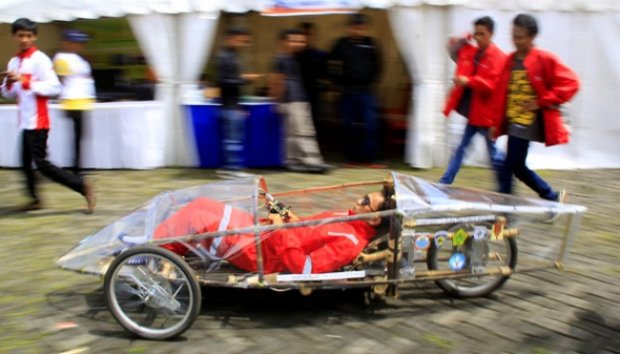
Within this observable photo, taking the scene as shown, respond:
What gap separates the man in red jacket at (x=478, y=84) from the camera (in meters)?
5.91

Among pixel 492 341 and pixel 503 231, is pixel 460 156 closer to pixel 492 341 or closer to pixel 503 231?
pixel 503 231

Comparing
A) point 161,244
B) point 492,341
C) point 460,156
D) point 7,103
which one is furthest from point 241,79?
point 492,341

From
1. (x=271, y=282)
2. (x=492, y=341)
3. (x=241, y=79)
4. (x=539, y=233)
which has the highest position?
(x=241, y=79)

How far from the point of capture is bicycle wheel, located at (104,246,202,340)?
12.3 ft

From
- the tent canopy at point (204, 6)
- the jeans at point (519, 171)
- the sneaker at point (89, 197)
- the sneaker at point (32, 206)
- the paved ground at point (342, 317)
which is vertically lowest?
the paved ground at point (342, 317)

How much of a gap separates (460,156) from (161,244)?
3.30m

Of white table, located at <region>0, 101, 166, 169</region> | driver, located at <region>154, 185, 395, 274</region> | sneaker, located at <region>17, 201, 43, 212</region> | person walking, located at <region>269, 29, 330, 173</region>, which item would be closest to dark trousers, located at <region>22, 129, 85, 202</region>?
sneaker, located at <region>17, 201, 43, 212</region>

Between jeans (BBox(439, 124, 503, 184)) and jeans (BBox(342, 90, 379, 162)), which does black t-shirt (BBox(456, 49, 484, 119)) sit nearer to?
jeans (BBox(439, 124, 503, 184))

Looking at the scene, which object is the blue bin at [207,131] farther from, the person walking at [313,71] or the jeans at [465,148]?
the jeans at [465,148]

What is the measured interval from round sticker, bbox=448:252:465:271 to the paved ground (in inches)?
13.1

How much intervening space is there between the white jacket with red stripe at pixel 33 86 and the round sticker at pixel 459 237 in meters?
3.79

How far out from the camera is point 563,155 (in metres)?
8.15

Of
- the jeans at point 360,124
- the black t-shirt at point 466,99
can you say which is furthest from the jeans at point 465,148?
the jeans at point 360,124

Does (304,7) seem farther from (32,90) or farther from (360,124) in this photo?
(32,90)
